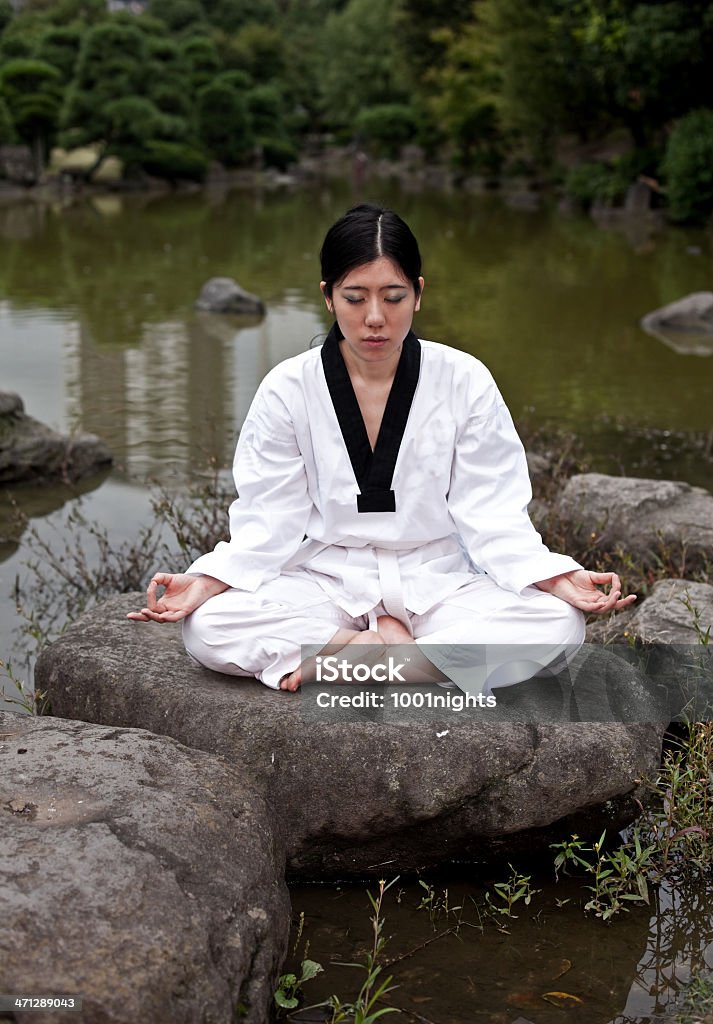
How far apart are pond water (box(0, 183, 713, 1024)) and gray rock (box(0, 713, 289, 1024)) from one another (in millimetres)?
315

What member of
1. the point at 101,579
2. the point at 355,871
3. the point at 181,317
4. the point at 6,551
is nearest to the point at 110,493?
the point at 6,551

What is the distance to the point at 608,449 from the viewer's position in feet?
21.0

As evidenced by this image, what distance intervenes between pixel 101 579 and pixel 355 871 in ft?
5.97

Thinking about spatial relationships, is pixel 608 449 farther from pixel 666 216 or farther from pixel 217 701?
pixel 666 216

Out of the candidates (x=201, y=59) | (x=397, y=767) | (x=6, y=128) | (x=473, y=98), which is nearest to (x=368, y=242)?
(x=397, y=767)

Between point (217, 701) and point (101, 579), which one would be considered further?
point (101, 579)

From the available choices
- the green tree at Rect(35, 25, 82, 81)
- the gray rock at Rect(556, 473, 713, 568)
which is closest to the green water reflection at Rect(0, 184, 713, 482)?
the gray rock at Rect(556, 473, 713, 568)

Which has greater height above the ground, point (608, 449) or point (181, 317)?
point (608, 449)

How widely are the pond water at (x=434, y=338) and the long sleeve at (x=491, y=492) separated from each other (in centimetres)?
81

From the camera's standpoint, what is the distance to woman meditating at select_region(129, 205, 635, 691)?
9.65ft

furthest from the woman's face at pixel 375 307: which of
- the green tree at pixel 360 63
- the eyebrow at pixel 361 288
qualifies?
the green tree at pixel 360 63

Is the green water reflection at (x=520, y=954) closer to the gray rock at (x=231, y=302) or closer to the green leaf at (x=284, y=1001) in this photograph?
the green leaf at (x=284, y=1001)

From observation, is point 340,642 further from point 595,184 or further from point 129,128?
point 129,128

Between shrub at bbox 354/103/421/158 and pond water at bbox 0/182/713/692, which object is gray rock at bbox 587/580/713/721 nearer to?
pond water at bbox 0/182/713/692
